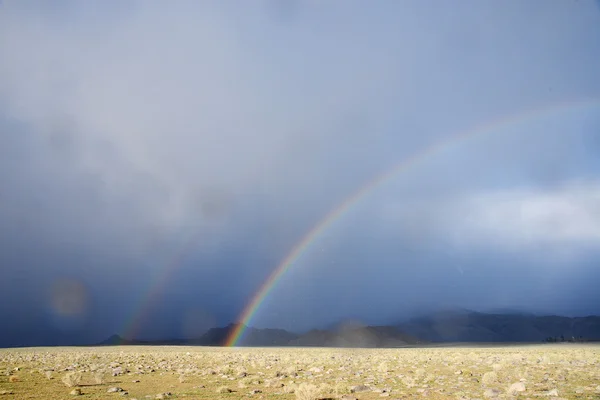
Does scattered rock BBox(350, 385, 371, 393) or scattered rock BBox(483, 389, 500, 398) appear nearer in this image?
scattered rock BBox(483, 389, 500, 398)

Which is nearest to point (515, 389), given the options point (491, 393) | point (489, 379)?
point (491, 393)

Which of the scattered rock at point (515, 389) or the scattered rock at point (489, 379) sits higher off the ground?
the scattered rock at point (489, 379)

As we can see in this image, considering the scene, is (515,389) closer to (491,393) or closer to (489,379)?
(491,393)

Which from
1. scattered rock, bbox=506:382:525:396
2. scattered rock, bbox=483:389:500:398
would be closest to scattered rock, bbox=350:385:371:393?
scattered rock, bbox=483:389:500:398

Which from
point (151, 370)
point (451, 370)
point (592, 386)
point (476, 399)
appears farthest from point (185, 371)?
point (592, 386)

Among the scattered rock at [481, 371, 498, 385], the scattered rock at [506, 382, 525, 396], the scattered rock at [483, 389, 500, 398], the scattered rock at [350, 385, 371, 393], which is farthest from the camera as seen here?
the scattered rock at [481, 371, 498, 385]

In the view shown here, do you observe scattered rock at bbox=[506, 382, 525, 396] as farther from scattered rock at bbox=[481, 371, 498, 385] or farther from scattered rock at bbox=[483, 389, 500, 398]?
scattered rock at bbox=[481, 371, 498, 385]

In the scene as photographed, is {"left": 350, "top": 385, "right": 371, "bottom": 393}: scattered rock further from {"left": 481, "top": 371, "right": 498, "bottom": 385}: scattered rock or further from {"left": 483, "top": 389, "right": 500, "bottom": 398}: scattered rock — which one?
{"left": 481, "top": 371, "right": 498, "bottom": 385}: scattered rock

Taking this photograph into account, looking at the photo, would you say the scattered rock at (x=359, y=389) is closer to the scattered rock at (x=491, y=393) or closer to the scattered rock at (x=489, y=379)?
the scattered rock at (x=491, y=393)

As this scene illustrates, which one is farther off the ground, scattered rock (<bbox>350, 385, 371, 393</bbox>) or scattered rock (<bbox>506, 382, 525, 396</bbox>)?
scattered rock (<bbox>350, 385, 371, 393</bbox>)

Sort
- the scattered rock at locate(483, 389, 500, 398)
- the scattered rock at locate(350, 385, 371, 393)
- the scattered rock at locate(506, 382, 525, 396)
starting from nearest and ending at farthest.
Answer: the scattered rock at locate(483, 389, 500, 398)
the scattered rock at locate(506, 382, 525, 396)
the scattered rock at locate(350, 385, 371, 393)

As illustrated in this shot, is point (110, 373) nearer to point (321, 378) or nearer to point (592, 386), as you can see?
point (321, 378)

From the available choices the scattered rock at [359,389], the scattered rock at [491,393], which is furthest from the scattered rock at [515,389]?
the scattered rock at [359,389]

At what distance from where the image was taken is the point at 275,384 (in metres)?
24.2
